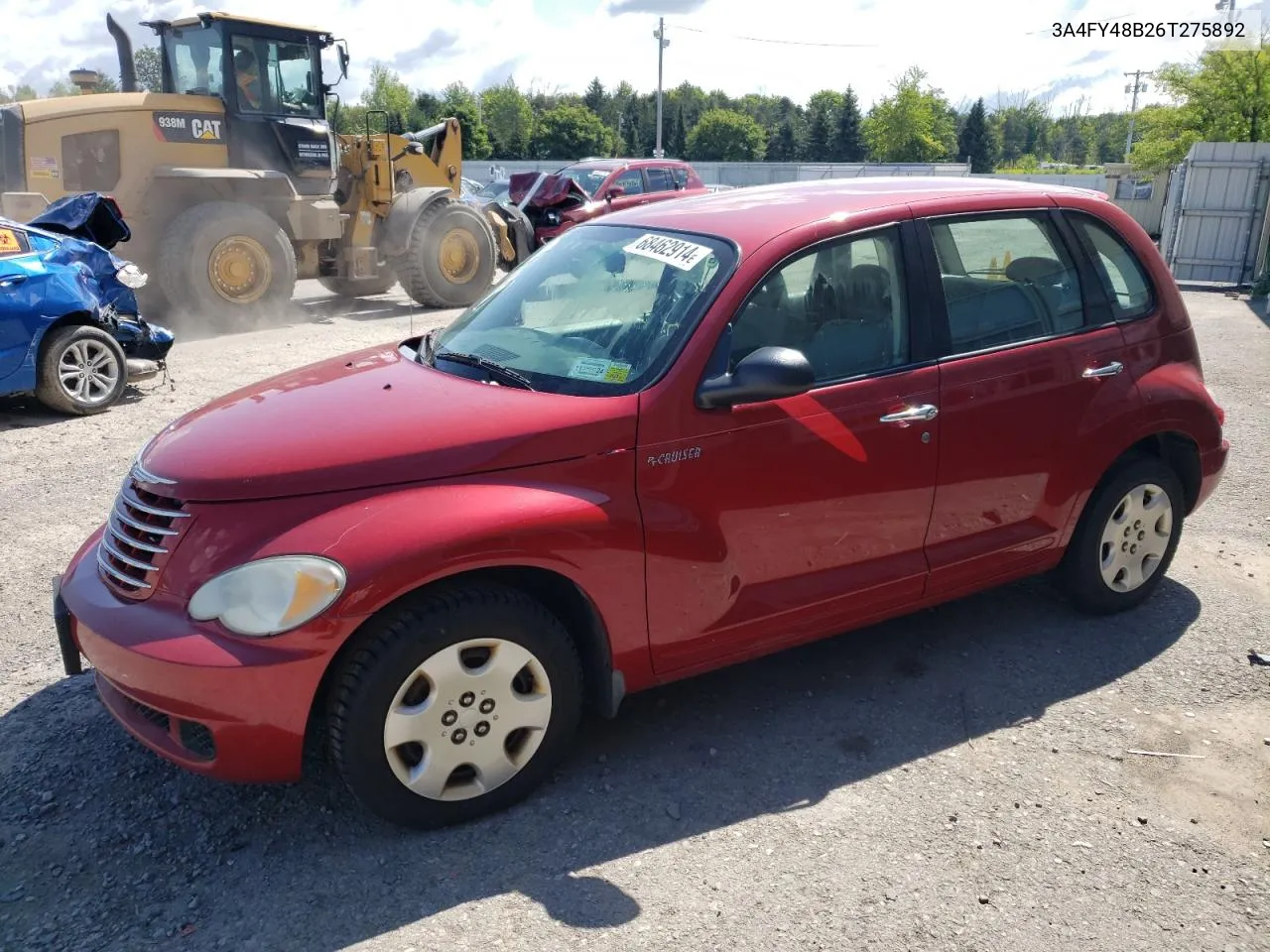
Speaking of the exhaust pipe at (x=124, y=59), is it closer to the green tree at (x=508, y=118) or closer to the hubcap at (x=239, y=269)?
the hubcap at (x=239, y=269)

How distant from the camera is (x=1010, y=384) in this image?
12.4ft

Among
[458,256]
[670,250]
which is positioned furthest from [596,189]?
[670,250]

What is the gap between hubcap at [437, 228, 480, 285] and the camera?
542 inches

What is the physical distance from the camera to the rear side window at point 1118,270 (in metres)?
4.14

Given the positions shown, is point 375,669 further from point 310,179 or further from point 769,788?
point 310,179

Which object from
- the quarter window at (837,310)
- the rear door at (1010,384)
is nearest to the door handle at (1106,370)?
the rear door at (1010,384)

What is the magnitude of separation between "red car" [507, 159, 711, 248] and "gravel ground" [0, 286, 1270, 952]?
44.3 ft

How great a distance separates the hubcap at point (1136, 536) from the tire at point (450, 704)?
98.4 inches

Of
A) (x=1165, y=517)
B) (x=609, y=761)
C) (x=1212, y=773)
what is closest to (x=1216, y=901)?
(x=1212, y=773)

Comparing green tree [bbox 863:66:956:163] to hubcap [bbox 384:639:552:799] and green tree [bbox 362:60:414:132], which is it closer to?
green tree [bbox 362:60:414:132]

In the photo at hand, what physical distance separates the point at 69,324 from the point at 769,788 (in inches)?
272

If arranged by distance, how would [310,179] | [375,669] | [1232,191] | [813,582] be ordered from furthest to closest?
1. [1232,191]
2. [310,179]
3. [813,582]
4. [375,669]

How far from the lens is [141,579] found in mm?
2844

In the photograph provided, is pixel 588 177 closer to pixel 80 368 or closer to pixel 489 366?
pixel 80 368
